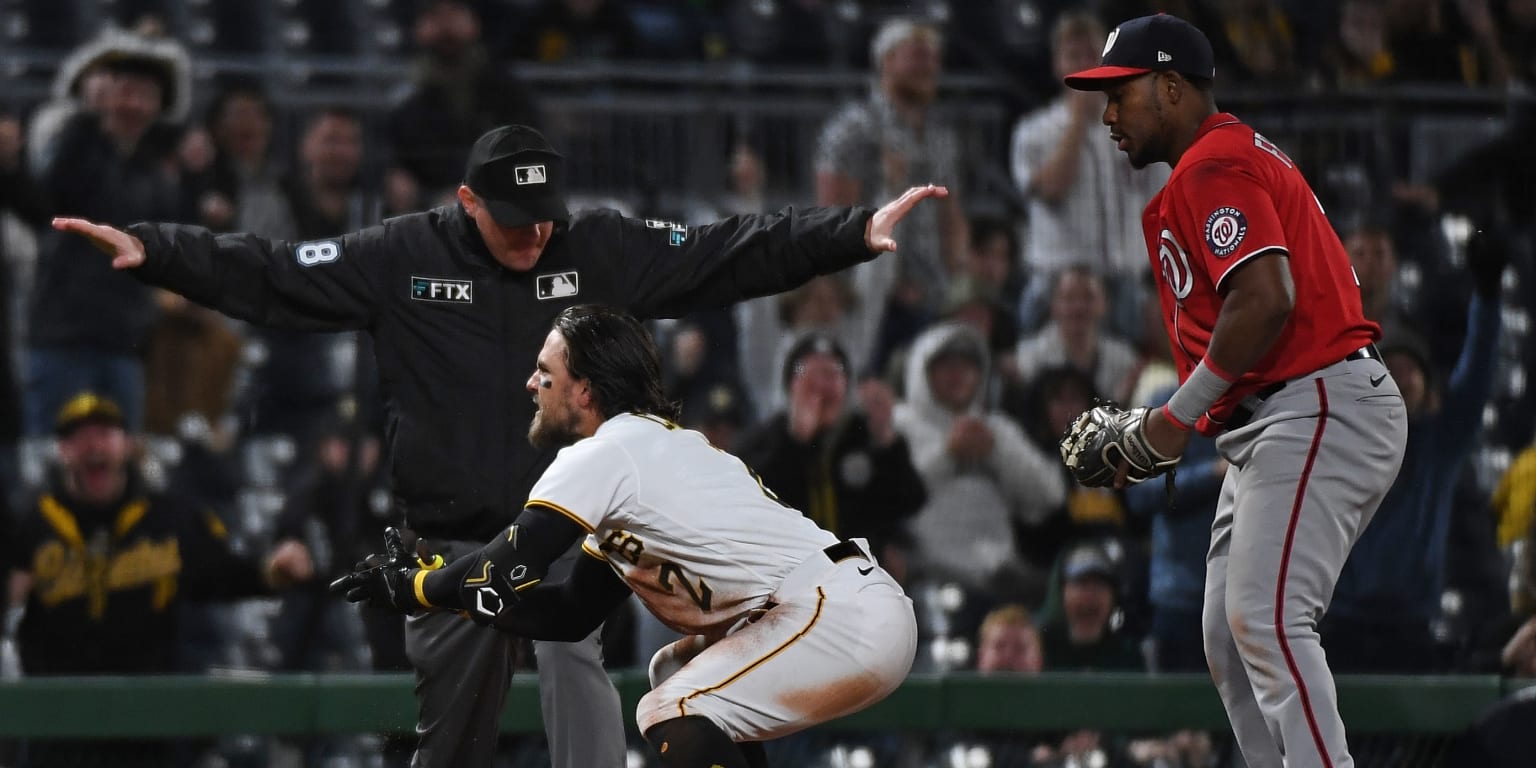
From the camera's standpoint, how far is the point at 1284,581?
4191 mm

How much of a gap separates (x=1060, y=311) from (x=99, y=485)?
3.67 meters

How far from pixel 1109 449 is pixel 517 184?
67.3 inches

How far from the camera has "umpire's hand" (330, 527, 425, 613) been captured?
14.1 feet

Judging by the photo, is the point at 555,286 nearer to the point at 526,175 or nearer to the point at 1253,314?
the point at 526,175

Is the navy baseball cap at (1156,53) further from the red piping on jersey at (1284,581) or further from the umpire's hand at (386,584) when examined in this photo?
the umpire's hand at (386,584)

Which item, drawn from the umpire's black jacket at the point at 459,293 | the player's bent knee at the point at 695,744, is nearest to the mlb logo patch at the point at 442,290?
the umpire's black jacket at the point at 459,293

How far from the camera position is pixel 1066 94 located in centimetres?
818

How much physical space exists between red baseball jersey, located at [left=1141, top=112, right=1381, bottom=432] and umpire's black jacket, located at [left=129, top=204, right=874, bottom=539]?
1.16 meters

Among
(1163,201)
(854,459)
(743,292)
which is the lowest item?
(854,459)

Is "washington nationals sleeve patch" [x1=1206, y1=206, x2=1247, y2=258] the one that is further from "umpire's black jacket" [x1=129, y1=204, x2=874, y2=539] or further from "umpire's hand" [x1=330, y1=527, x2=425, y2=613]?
"umpire's hand" [x1=330, y1=527, x2=425, y2=613]

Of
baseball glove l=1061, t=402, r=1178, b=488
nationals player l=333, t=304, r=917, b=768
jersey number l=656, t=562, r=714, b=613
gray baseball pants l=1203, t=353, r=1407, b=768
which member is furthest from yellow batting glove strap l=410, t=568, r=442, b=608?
gray baseball pants l=1203, t=353, r=1407, b=768

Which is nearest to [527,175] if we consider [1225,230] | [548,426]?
[548,426]

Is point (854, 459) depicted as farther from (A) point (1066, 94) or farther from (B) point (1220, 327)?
(B) point (1220, 327)

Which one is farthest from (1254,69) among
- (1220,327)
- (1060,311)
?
(1220,327)
